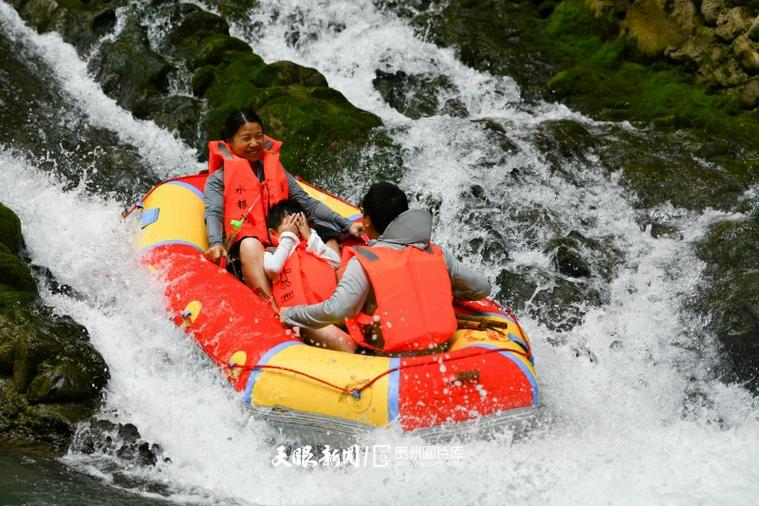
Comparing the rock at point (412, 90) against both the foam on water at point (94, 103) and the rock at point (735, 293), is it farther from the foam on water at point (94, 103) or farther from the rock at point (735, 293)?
the rock at point (735, 293)

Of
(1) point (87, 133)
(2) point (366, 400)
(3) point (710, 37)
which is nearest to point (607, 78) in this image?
(3) point (710, 37)

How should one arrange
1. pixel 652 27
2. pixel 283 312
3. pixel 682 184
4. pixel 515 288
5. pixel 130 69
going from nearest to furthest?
pixel 283 312, pixel 515 288, pixel 682 184, pixel 130 69, pixel 652 27

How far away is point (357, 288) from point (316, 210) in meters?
1.75

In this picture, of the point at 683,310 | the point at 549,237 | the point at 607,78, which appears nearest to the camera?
the point at 683,310

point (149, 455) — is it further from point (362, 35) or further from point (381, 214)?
point (362, 35)

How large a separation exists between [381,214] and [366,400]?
0.98 m

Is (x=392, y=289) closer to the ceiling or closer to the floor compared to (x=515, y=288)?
closer to the floor

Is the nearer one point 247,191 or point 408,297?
point 408,297

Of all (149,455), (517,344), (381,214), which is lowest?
(149,455)

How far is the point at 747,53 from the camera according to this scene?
8.82 meters

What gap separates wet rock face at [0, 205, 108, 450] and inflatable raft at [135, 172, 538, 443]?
61cm

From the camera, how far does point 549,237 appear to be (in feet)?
24.1

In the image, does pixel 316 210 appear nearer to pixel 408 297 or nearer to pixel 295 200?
pixel 295 200

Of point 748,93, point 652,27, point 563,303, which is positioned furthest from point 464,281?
point 652,27
